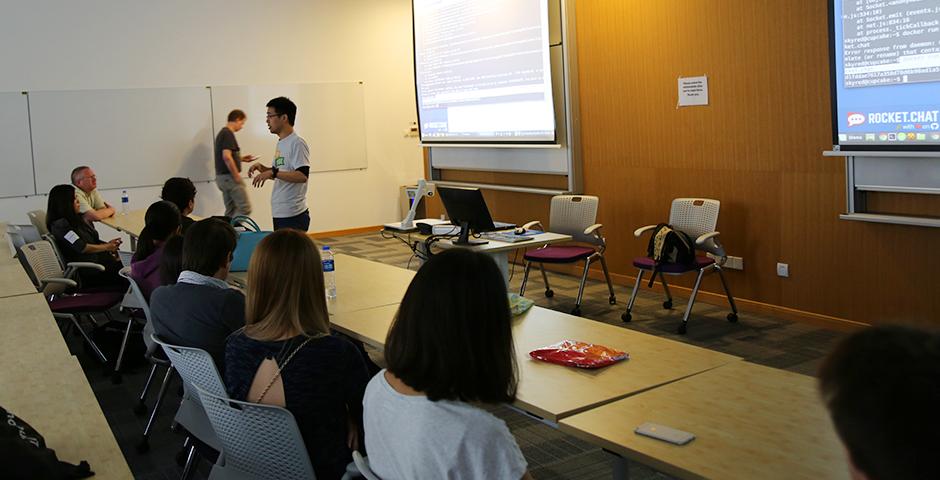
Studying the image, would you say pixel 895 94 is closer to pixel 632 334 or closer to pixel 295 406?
pixel 632 334

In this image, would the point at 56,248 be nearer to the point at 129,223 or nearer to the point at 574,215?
the point at 129,223

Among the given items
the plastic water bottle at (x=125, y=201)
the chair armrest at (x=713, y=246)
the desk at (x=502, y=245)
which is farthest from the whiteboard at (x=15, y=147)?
the chair armrest at (x=713, y=246)

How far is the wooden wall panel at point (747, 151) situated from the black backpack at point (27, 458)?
4.74 m

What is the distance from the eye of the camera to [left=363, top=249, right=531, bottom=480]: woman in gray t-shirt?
1.74 meters

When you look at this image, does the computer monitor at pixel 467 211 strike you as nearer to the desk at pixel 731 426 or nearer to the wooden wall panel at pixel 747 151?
the wooden wall panel at pixel 747 151

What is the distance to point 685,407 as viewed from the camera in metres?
2.23

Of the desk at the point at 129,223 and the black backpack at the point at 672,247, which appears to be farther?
the desk at the point at 129,223

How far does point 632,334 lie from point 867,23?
9.92ft

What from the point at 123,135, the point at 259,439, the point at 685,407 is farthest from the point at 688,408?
the point at 123,135

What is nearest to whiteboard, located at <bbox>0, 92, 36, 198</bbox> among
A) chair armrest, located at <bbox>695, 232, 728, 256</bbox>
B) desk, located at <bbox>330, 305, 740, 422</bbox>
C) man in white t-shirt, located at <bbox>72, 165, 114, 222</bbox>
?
man in white t-shirt, located at <bbox>72, 165, 114, 222</bbox>

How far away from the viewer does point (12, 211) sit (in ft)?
30.5

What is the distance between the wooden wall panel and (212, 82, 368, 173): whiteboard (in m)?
4.75

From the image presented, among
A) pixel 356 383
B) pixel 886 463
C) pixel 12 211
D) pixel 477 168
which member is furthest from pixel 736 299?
pixel 12 211

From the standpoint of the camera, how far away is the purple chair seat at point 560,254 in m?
6.31
